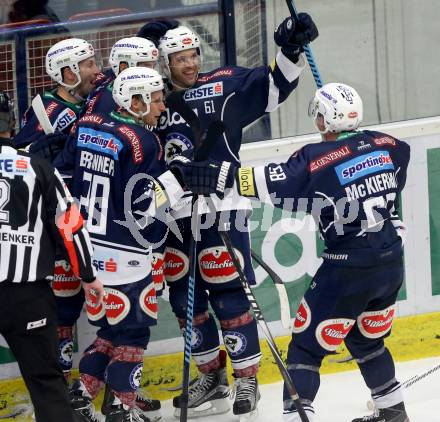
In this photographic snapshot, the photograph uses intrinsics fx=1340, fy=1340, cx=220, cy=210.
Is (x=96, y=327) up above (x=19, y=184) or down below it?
below

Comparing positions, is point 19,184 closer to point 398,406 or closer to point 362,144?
point 362,144

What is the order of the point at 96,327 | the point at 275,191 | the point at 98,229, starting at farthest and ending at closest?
the point at 96,327, the point at 98,229, the point at 275,191

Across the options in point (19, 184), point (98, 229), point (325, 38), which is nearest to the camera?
point (19, 184)

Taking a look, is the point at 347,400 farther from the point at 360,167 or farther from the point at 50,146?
the point at 50,146

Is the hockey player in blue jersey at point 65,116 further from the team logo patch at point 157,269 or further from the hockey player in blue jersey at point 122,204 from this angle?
the team logo patch at point 157,269

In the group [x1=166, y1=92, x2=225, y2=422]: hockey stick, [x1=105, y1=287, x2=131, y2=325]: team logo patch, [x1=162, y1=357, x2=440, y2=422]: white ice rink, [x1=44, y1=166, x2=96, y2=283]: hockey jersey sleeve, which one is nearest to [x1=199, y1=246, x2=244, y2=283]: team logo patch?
[x1=166, y1=92, x2=225, y2=422]: hockey stick

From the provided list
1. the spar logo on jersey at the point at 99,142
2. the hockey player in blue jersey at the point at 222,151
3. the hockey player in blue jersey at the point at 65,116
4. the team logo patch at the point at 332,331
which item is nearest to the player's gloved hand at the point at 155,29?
the hockey player in blue jersey at the point at 222,151

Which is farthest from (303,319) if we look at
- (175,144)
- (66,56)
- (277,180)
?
(66,56)

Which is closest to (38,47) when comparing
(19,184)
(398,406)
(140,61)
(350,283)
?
(140,61)

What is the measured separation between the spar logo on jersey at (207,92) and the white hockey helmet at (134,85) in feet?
0.91

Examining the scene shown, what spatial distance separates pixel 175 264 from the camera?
5.59 metres

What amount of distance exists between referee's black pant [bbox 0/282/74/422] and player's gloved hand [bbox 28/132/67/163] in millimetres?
784

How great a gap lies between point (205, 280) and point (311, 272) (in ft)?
2.44

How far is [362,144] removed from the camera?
498 cm
